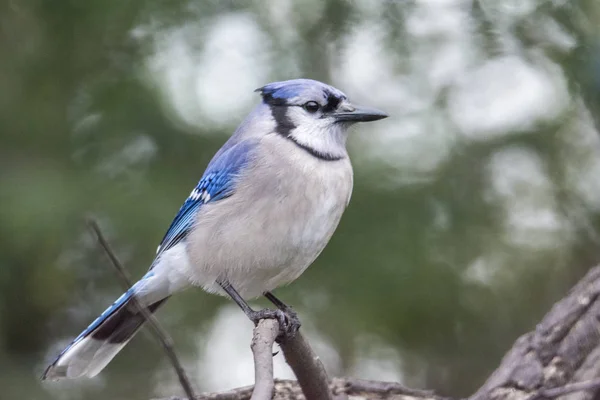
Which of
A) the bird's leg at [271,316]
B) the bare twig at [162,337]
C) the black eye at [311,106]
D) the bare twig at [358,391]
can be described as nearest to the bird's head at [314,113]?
the black eye at [311,106]

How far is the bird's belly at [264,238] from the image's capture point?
108 inches

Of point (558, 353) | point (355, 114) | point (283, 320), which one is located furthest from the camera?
point (355, 114)

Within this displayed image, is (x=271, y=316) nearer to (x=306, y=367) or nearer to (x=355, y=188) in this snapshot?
(x=306, y=367)

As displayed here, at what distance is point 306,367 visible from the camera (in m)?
2.47

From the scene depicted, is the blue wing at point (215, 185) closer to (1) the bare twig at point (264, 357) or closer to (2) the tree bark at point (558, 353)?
(2) the tree bark at point (558, 353)

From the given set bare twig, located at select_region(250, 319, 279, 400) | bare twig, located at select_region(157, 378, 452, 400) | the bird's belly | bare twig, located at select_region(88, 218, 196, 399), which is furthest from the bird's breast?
bare twig, located at select_region(88, 218, 196, 399)

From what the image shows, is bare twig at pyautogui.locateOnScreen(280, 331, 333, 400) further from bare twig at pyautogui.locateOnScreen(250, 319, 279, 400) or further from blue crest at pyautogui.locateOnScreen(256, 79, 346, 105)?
blue crest at pyautogui.locateOnScreen(256, 79, 346, 105)

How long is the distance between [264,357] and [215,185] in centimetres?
108

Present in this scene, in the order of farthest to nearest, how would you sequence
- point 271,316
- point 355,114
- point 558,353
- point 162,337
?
point 355,114 → point 558,353 → point 271,316 → point 162,337

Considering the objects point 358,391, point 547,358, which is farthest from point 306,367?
point 547,358

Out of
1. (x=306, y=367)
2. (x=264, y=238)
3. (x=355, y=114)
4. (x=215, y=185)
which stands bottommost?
(x=306, y=367)

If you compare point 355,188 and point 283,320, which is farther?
point 355,188

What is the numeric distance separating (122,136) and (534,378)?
2.06 m

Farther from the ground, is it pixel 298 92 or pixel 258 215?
pixel 298 92
